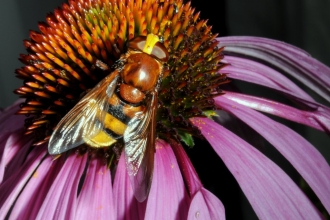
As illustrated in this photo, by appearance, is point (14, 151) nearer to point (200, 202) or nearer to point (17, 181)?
point (17, 181)

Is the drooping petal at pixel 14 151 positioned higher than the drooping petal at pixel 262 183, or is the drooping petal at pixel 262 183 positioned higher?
the drooping petal at pixel 14 151

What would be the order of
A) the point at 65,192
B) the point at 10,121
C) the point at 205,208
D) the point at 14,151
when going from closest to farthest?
the point at 205,208 → the point at 65,192 → the point at 14,151 → the point at 10,121

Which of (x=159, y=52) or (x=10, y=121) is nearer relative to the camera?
(x=159, y=52)

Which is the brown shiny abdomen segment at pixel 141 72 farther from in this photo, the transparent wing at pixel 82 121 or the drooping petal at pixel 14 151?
the drooping petal at pixel 14 151

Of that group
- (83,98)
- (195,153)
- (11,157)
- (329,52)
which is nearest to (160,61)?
(83,98)

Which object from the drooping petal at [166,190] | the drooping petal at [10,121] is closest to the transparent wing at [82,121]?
the drooping petal at [166,190]

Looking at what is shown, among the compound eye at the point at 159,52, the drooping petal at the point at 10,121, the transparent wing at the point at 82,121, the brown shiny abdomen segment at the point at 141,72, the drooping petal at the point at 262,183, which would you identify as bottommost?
the drooping petal at the point at 262,183

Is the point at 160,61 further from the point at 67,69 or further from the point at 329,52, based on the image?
the point at 329,52

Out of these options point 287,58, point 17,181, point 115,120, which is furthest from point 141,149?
point 287,58
